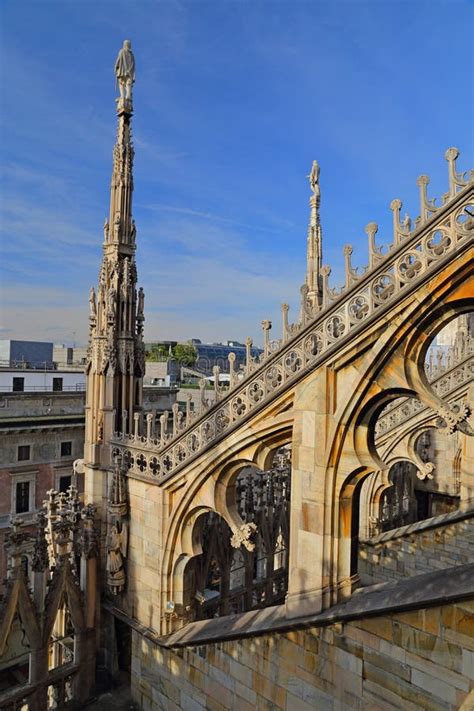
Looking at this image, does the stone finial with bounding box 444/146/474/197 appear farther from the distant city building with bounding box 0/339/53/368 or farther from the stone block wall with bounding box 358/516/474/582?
the distant city building with bounding box 0/339/53/368

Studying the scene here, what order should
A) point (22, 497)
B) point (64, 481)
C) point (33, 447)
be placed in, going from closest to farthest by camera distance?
point (22, 497)
point (33, 447)
point (64, 481)

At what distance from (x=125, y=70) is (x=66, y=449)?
2463 centimetres

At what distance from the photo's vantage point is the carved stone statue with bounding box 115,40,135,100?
12154mm

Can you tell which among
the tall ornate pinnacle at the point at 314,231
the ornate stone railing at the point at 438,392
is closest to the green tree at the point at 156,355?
the tall ornate pinnacle at the point at 314,231

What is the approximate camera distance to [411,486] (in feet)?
67.4

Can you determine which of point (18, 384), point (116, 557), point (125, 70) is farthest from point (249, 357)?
point (18, 384)

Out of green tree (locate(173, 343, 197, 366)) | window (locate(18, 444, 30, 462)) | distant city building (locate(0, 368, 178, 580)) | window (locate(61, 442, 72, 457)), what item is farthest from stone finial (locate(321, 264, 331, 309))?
green tree (locate(173, 343, 197, 366))

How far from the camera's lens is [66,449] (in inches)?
1237

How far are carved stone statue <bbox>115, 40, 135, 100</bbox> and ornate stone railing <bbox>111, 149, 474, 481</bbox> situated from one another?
7688mm

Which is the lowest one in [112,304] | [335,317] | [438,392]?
[438,392]

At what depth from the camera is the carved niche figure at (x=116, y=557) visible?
10719mm

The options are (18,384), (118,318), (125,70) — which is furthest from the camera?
(18,384)

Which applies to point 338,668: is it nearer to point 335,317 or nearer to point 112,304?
point 335,317

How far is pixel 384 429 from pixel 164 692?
9784 millimetres
